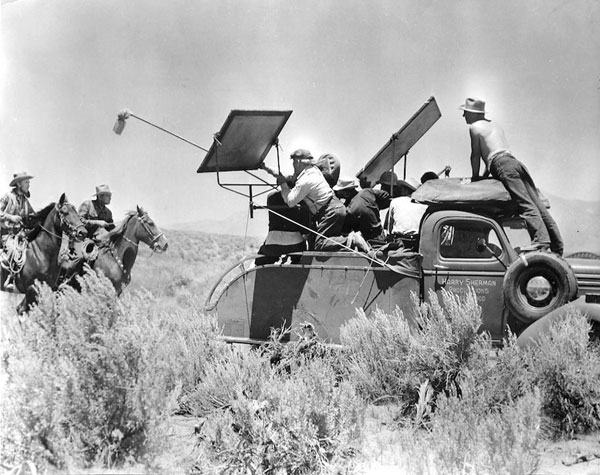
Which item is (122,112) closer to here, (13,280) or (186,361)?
(186,361)

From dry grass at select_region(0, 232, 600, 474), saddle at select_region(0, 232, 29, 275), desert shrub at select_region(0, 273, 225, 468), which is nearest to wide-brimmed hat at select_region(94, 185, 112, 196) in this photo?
saddle at select_region(0, 232, 29, 275)

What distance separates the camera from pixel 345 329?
765cm

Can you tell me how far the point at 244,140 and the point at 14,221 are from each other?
20.5 feet

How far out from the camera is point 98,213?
1467 cm

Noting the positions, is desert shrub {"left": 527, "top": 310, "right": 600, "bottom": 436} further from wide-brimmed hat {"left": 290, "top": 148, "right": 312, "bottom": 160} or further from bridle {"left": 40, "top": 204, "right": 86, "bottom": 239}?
bridle {"left": 40, "top": 204, "right": 86, "bottom": 239}

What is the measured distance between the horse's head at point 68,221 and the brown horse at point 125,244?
59 centimetres

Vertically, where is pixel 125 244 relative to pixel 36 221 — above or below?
below

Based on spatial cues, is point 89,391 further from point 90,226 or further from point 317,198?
point 90,226

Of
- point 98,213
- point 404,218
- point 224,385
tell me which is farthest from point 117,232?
point 224,385

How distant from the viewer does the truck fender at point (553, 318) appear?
6.75m

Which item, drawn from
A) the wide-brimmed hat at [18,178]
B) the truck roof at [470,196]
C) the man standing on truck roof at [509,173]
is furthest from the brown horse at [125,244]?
the man standing on truck roof at [509,173]

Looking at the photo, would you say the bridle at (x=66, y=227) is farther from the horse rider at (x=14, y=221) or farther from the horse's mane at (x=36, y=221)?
the horse rider at (x=14, y=221)

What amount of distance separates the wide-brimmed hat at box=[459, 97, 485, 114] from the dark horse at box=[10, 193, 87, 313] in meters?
7.53

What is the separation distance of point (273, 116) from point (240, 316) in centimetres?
250
